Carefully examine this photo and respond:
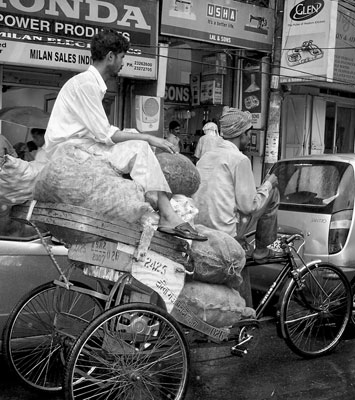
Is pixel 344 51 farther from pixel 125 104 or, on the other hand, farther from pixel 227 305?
pixel 227 305

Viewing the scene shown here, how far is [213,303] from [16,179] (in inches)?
55.8

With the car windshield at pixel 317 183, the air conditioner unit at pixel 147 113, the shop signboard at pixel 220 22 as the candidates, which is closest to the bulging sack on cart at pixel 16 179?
the car windshield at pixel 317 183

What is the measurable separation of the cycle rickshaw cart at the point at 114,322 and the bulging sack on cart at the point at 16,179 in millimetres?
106

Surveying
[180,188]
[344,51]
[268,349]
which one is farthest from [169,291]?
[344,51]

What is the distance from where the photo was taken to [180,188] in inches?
146

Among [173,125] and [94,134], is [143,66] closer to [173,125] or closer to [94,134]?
[173,125]

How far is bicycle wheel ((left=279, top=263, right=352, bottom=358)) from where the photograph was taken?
463 cm

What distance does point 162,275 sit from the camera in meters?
3.47

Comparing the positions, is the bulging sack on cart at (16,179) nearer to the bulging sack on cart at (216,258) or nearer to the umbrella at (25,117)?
the bulging sack on cart at (216,258)

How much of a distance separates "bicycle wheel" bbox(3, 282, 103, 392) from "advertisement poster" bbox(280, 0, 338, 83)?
315 inches

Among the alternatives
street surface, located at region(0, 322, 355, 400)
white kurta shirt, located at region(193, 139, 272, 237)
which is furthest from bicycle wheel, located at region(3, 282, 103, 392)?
white kurta shirt, located at region(193, 139, 272, 237)

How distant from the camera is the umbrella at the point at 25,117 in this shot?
26.0 ft

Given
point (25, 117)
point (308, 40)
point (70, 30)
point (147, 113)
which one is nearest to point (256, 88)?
point (308, 40)

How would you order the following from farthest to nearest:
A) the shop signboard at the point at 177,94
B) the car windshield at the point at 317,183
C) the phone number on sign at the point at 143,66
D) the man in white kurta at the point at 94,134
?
the shop signboard at the point at 177,94, the phone number on sign at the point at 143,66, the car windshield at the point at 317,183, the man in white kurta at the point at 94,134
